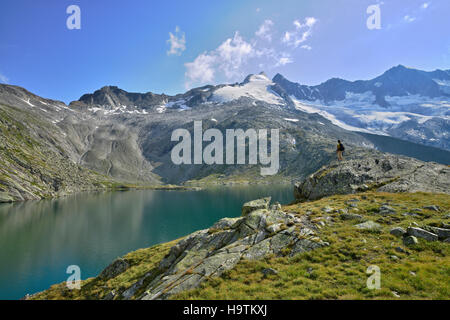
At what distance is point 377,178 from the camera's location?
31.5 metres

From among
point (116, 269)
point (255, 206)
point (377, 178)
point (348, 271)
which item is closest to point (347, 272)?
point (348, 271)

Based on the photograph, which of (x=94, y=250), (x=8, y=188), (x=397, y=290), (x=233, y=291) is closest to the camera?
(x=397, y=290)

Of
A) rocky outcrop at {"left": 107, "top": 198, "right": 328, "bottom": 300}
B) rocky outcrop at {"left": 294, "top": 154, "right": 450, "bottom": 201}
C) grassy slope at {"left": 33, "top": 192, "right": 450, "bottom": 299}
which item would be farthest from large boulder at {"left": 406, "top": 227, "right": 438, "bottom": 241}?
rocky outcrop at {"left": 294, "top": 154, "right": 450, "bottom": 201}

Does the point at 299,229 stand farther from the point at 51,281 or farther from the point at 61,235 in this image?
the point at 61,235

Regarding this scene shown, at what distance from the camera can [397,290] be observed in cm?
1027

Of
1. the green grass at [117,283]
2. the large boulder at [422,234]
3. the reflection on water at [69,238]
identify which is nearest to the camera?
the large boulder at [422,234]

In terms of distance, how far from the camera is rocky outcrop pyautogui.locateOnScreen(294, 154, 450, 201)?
87.5 feet

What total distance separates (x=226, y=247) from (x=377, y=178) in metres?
25.5

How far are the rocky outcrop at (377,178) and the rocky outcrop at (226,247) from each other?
14996mm

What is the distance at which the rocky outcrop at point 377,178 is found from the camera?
87.5ft

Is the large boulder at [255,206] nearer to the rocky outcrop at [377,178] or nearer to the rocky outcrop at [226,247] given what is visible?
the rocky outcrop at [226,247]

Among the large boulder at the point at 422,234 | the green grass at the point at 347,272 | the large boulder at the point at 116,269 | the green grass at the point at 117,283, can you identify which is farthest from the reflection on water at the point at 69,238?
the large boulder at the point at 422,234
